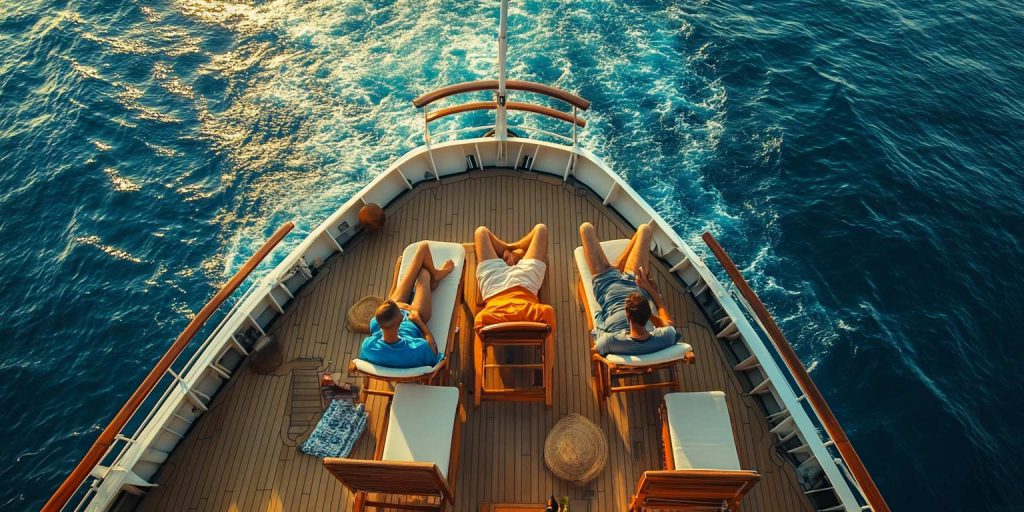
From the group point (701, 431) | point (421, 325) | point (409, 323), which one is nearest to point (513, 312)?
point (421, 325)

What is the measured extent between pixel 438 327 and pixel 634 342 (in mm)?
2357

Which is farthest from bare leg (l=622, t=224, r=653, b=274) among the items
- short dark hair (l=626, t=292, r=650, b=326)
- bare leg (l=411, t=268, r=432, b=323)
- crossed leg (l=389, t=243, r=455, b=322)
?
bare leg (l=411, t=268, r=432, b=323)

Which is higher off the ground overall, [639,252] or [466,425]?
A: [639,252]

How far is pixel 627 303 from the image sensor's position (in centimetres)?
533

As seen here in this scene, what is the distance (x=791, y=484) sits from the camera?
579cm

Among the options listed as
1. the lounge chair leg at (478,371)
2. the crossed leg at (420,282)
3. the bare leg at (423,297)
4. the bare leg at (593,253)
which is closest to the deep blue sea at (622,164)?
the bare leg at (593,253)

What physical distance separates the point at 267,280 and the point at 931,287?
14.7m

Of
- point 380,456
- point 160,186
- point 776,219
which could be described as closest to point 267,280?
point 380,456

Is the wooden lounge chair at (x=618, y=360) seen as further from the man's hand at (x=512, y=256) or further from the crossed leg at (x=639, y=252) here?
the man's hand at (x=512, y=256)

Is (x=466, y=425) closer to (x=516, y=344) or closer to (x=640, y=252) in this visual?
(x=516, y=344)

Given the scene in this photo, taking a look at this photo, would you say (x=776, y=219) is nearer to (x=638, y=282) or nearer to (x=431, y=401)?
(x=638, y=282)

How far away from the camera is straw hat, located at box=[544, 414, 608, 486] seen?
575 centimetres

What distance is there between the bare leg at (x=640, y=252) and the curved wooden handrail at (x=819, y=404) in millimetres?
846

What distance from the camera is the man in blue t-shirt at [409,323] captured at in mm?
5230
